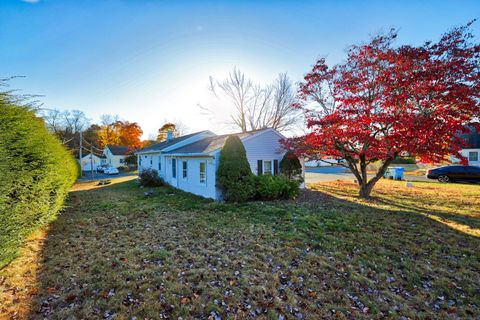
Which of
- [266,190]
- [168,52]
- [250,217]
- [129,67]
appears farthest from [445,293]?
[129,67]

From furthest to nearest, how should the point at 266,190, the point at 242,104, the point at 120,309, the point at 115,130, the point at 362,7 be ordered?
the point at 115,130
the point at 242,104
the point at 266,190
the point at 362,7
the point at 120,309

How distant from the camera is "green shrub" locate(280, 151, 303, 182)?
1276 cm

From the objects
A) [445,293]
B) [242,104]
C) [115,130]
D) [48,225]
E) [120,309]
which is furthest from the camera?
[115,130]

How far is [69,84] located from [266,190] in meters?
11.2

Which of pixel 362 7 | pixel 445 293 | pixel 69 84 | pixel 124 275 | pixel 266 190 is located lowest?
pixel 445 293

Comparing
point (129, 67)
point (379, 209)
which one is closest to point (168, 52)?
point (129, 67)

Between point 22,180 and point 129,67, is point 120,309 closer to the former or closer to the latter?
point 22,180

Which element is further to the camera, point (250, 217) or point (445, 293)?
point (250, 217)

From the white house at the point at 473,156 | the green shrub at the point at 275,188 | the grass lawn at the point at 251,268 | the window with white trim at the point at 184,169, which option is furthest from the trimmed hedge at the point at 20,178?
the white house at the point at 473,156

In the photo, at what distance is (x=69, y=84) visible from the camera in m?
10.7

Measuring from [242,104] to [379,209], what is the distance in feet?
69.8

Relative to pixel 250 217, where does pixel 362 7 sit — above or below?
above

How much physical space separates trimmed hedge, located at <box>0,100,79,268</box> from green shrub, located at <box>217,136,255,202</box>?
6.20 metres

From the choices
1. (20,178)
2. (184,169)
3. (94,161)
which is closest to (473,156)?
(184,169)
